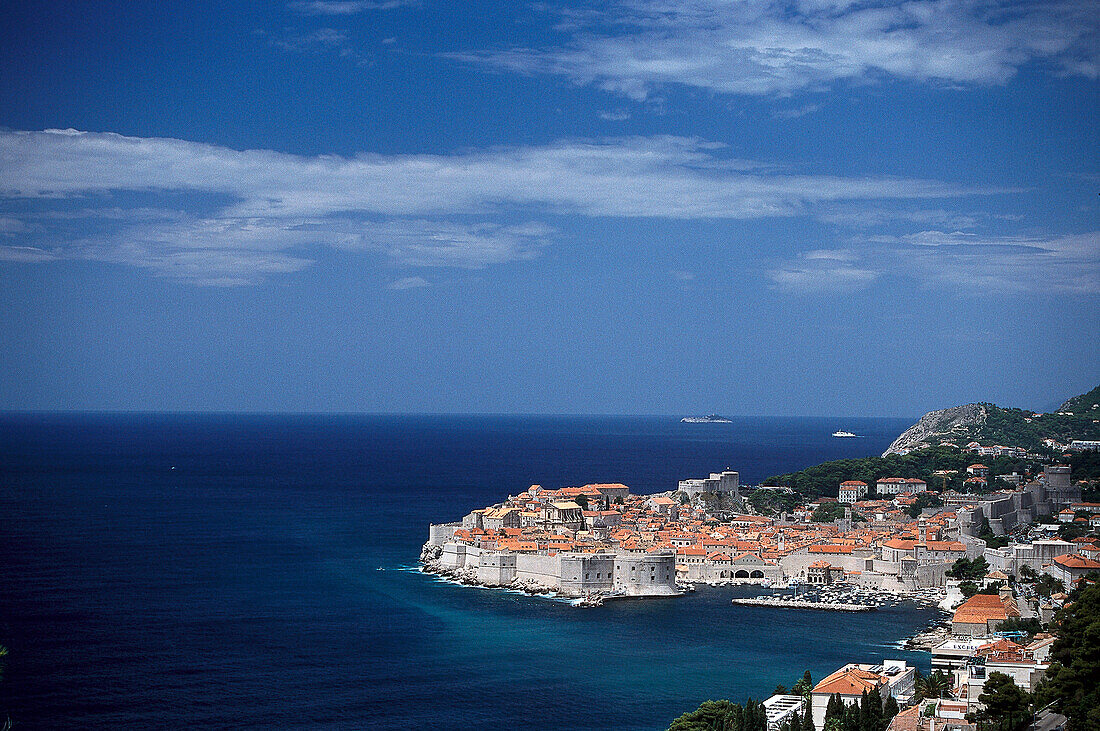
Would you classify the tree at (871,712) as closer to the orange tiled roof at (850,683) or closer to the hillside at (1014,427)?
the orange tiled roof at (850,683)

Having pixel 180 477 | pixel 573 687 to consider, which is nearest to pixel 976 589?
pixel 573 687

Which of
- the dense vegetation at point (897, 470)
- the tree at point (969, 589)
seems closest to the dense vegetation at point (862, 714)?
the tree at point (969, 589)

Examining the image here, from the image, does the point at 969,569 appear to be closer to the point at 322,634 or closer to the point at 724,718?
the point at 724,718

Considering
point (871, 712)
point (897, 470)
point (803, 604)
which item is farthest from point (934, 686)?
point (897, 470)

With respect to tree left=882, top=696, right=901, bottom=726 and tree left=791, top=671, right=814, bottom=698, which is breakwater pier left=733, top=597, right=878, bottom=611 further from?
tree left=882, top=696, right=901, bottom=726

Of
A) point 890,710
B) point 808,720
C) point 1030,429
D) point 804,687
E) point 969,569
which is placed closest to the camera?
point 808,720

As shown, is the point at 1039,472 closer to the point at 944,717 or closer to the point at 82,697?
the point at 944,717

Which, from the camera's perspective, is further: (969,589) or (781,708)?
(969,589)
